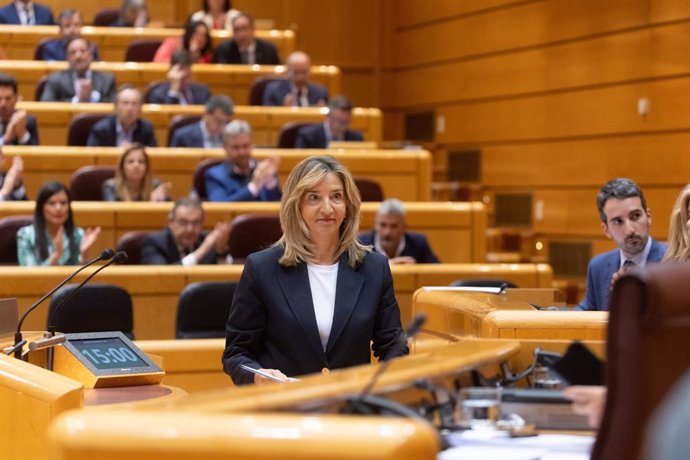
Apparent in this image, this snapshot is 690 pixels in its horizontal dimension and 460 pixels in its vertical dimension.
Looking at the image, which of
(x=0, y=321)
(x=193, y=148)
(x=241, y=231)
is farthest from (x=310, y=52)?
(x=0, y=321)

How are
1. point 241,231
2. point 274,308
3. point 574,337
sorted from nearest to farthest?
point 574,337 < point 274,308 < point 241,231

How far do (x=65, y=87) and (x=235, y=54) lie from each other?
1239 millimetres

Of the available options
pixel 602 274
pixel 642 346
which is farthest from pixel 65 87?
pixel 642 346

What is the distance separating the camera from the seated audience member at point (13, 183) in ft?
17.9

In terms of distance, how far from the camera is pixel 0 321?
269 cm

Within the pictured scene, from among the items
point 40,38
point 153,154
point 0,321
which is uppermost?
point 40,38

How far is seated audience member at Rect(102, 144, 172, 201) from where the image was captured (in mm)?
5367

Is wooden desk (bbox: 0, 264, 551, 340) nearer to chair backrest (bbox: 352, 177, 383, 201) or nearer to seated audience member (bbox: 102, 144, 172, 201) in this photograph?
seated audience member (bbox: 102, 144, 172, 201)

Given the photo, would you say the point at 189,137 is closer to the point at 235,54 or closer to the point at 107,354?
the point at 235,54

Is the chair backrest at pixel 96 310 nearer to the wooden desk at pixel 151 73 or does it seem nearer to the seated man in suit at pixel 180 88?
the seated man in suit at pixel 180 88

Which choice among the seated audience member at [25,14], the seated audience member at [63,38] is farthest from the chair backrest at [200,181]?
the seated audience member at [25,14]

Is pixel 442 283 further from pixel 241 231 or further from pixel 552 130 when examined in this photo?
pixel 552 130

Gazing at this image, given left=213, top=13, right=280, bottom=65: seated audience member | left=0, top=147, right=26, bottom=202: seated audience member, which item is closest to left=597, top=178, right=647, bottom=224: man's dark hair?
left=0, top=147, right=26, bottom=202: seated audience member

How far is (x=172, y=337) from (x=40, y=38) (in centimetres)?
421
